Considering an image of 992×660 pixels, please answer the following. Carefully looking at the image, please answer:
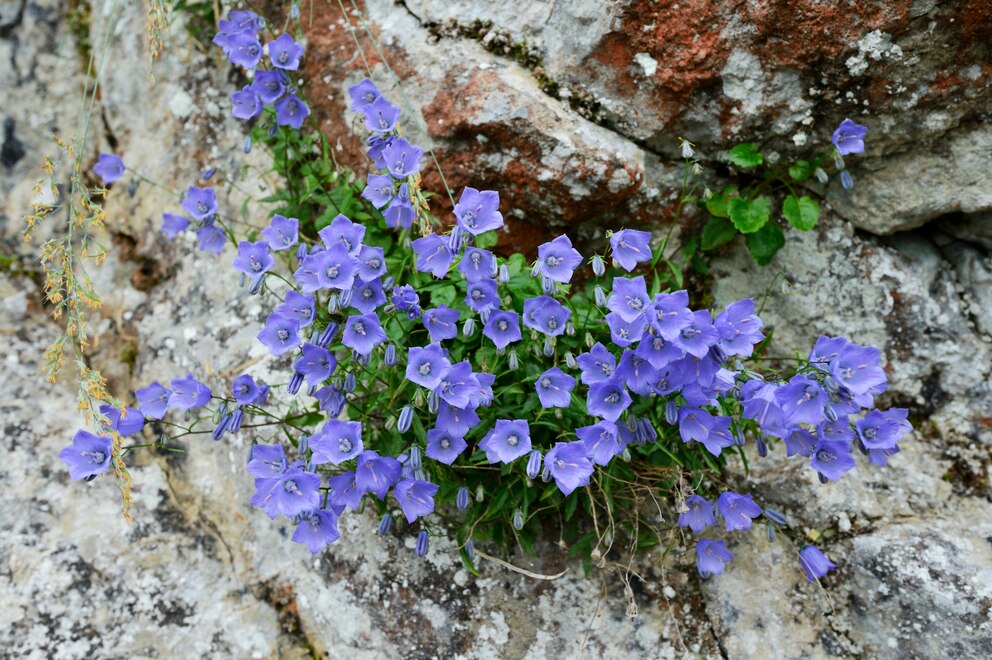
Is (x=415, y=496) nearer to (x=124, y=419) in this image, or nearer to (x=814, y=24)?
(x=124, y=419)

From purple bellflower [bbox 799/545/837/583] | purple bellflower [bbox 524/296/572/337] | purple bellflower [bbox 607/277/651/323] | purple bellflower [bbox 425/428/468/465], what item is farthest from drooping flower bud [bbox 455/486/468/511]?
Result: purple bellflower [bbox 799/545/837/583]

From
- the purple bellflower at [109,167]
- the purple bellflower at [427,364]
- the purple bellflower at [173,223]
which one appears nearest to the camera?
the purple bellflower at [427,364]

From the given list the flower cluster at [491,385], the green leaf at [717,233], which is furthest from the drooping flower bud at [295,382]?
the green leaf at [717,233]

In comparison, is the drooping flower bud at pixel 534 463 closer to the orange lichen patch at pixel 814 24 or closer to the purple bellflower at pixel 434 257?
the purple bellflower at pixel 434 257

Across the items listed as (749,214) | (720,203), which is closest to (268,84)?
(720,203)

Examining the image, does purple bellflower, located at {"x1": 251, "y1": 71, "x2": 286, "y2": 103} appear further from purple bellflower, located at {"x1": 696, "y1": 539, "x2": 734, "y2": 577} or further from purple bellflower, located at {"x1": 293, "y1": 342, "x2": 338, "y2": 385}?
purple bellflower, located at {"x1": 696, "y1": 539, "x2": 734, "y2": 577}

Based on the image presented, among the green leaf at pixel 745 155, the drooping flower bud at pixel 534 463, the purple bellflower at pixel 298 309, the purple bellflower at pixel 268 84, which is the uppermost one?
the purple bellflower at pixel 268 84
